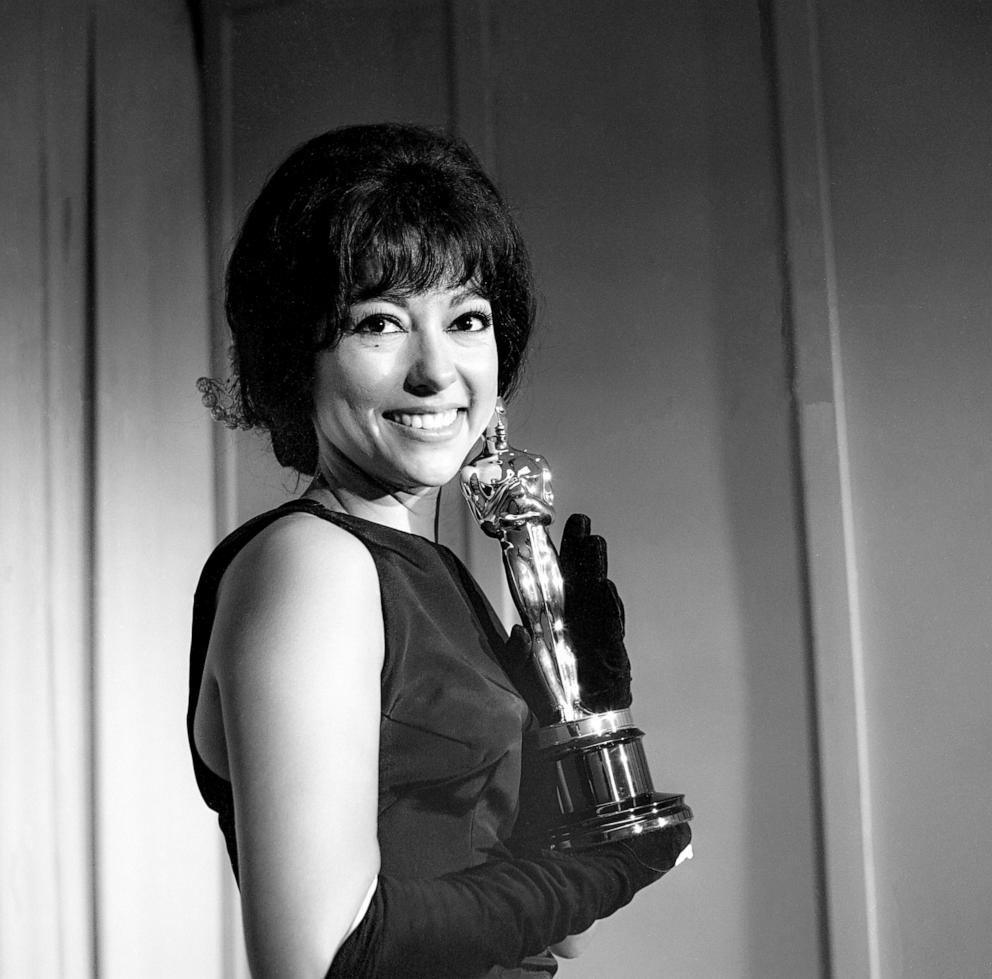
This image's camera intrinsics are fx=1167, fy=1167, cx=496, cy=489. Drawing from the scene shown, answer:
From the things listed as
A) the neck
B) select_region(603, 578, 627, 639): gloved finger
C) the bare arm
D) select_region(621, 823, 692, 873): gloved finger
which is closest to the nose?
the neck

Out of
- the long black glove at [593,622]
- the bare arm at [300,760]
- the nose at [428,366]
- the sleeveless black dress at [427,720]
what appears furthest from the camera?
the long black glove at [593,622]

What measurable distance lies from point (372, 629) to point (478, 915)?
0.78 ft

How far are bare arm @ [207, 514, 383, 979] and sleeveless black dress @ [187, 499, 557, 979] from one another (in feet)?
0.24

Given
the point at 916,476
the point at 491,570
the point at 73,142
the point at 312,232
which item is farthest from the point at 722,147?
the point at 312,232

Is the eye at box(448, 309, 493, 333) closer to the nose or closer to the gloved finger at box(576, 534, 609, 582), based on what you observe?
the nose

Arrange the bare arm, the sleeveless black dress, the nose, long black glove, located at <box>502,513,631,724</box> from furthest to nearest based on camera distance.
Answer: long black glove, located at <box>502,513,631,724</box>
the nose
the sleeveless black dress
the bare arm

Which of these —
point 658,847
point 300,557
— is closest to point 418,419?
point 300,557

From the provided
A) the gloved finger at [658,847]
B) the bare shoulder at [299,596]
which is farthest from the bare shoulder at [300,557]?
the gloved finger at [658,847]

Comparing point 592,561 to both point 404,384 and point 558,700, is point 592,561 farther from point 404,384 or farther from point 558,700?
point 404,384

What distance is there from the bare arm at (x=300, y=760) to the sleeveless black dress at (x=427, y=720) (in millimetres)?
72

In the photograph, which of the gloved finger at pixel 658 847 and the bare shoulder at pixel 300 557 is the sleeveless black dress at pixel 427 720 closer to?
the bare shoulder at pixel 300 557

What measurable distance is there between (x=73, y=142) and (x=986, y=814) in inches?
80.1

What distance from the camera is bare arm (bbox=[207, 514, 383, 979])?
841mm

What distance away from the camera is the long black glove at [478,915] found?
0.86 meters
